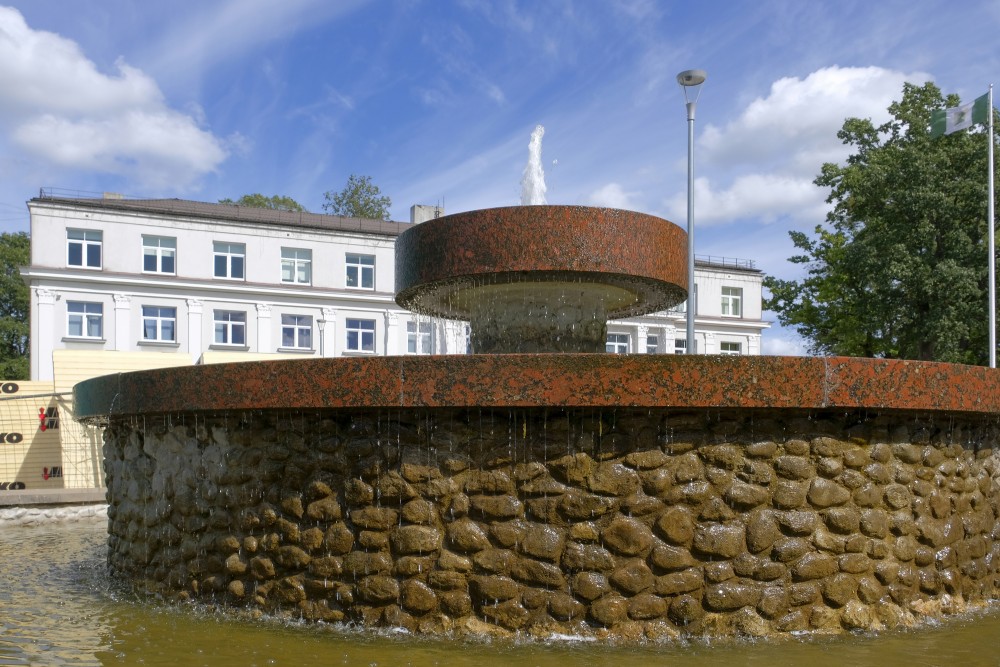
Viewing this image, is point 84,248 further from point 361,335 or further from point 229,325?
point 361,335

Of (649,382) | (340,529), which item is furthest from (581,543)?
(340,529)

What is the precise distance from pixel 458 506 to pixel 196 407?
155cm

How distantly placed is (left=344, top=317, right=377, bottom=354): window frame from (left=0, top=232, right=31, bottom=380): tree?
18.4m

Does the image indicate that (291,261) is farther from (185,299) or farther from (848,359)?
(848,359)

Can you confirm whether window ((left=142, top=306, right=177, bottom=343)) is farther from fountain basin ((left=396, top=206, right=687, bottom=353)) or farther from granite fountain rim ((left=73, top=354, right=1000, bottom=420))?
granite fountain rim ((left=73, top=354, right=1000, bottom=420))

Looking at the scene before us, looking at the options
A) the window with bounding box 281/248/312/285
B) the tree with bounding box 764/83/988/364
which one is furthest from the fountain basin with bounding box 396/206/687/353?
the window with bounding box 281/248/312/285

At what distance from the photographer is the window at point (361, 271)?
123 feet

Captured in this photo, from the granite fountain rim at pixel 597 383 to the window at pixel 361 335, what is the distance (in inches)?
1312

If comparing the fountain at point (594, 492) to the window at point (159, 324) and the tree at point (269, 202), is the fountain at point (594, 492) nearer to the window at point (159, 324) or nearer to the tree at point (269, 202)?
the window at point (159, 324)

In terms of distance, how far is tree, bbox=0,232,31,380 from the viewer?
44.5 meters

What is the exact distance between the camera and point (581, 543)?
4223 millimetres

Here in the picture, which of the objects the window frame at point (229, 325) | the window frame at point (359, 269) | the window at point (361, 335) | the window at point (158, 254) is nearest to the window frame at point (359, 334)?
the window at point (361, 335)

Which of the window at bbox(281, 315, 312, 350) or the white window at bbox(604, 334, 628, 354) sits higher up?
the window at bbox(281, 315, 312, 350)

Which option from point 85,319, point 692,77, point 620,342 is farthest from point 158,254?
point 692,77
